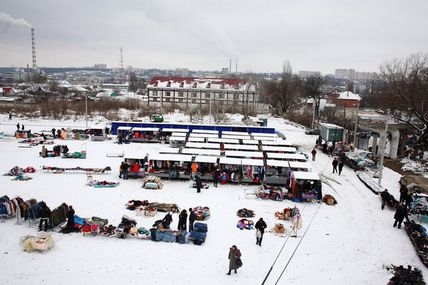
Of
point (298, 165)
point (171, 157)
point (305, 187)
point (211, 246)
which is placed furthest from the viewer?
point (171, 157)

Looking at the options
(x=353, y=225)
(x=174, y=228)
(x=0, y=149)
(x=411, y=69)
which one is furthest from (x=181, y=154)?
(x=411, y=69)

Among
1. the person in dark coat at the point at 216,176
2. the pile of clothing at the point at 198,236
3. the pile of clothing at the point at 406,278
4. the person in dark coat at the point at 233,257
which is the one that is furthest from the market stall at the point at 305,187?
the person in dark coat at the point at 233,257

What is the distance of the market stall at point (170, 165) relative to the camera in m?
19.7

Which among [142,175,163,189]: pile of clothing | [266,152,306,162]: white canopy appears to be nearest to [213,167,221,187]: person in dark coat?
[142,175,163,189]: pile of clothing

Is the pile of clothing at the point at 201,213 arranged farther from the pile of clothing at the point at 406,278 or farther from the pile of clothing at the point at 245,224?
the pile of clothing at the point at 406,278

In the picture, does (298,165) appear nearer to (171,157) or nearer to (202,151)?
(202,151)

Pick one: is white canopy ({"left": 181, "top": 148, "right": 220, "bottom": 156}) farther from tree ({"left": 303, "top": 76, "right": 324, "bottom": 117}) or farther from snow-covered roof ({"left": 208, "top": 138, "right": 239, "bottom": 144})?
tree ({"left": 303, "top": 76, "right": 324, "bottom": 117})

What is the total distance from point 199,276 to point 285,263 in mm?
3007

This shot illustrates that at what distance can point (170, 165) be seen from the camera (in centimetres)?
2008

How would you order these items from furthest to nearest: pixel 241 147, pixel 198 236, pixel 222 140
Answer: pixel 222 140 < pixel 241 147 < pixel 198 236

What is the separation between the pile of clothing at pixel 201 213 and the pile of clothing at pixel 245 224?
1467mm

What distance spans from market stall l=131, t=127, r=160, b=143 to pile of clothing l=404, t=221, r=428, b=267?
74.2ft

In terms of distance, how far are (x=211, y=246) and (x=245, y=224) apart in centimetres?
219

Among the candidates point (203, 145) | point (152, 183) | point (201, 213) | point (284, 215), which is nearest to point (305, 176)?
point (284, 215)
